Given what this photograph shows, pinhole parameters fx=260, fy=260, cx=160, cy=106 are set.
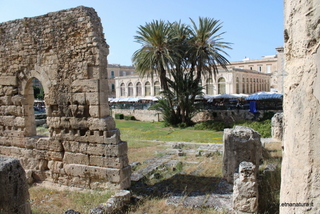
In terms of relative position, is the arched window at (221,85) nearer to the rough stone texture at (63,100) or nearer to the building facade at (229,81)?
the building facade at (229,81)

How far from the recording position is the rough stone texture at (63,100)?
270 inches

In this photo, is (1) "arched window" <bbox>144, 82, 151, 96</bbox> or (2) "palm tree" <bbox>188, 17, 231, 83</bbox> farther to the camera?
(1) "arched window" <bbox>144, 82, 151, 96</bbox>

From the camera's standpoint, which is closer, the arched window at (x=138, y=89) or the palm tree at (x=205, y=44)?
the palm tree at (x=205, y=44)

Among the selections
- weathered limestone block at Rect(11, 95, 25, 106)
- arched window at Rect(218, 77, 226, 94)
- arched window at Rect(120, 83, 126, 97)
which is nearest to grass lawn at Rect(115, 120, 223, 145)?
weathered limestone block at Rect(11, 95, 25, 106)

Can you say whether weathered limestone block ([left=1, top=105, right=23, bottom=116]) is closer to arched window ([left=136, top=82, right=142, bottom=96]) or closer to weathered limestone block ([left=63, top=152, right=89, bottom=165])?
weathered limestone block ([left=63, top=152, right=89, bottom=165])

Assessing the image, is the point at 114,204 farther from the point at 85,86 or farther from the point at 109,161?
the point at 85,86

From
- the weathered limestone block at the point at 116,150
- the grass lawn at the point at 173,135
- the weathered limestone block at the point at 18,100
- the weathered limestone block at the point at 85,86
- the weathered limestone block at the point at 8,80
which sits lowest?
the grass lawn at the point at 173,135

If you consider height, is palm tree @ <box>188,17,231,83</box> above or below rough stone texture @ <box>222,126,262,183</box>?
above

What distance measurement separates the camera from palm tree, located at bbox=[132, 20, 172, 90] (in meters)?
21.2

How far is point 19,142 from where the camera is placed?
27.0 ft

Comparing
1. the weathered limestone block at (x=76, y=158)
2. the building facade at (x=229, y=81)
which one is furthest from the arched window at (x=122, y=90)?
the weathered limestone block at (x=76, y=158)

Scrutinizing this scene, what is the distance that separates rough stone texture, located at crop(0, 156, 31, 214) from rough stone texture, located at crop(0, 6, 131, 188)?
2545 millimetres

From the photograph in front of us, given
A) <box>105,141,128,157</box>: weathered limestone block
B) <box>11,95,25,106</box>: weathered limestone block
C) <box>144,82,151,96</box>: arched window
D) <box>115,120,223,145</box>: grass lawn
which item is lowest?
<box>115,120,223,145</box>: grass lawn

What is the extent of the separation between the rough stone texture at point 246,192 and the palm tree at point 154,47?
1624 cm
